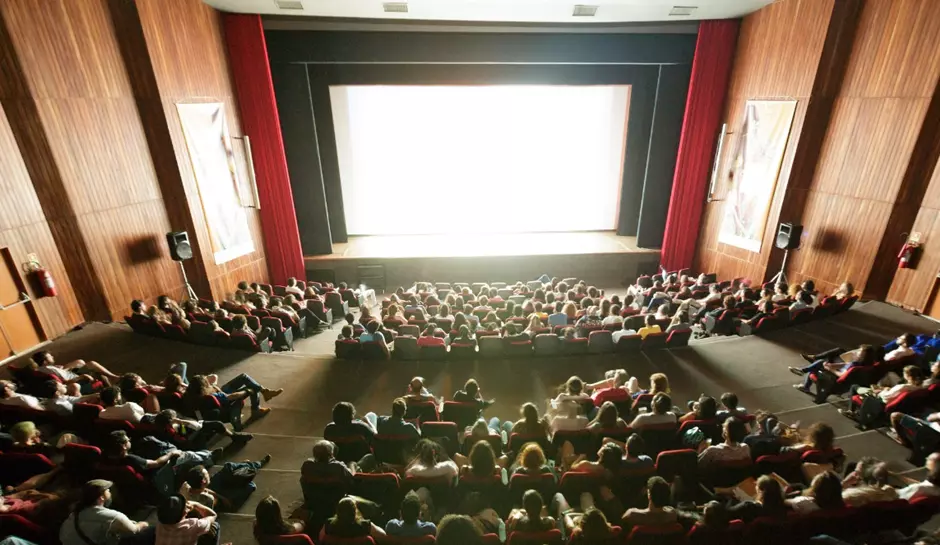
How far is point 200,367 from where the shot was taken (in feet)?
21.8

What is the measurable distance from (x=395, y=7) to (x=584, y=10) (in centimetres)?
369

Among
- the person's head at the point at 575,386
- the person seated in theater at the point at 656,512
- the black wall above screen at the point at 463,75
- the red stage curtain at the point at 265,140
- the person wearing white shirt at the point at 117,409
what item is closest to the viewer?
the person seated in theater at the point at 656,512

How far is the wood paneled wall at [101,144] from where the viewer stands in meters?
6.41

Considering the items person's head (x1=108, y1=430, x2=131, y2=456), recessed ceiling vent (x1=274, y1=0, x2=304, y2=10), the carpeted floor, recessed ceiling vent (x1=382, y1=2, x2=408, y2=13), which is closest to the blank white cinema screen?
recessed ceiling vent (x1=382, y1=2, x2=408, y2=13)

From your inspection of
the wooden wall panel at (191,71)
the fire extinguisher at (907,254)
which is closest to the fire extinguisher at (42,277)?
the wooden wall panel at (191,71)

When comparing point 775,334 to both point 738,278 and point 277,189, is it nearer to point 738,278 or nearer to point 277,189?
point 738,278

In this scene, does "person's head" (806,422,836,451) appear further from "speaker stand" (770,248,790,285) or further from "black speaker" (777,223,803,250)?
"black speaker" (777,223,803,250)

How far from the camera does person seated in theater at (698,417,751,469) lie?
12.8 ft

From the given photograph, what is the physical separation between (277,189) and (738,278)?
1053cm

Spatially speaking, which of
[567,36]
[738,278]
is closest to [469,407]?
[738,278]

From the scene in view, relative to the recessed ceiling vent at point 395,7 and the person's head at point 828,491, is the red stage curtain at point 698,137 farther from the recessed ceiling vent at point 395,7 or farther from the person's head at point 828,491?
the person's head at point 828,491

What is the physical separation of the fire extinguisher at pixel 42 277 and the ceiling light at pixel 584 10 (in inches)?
389

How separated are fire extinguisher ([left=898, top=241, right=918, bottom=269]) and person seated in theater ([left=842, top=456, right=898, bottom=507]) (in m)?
5.32

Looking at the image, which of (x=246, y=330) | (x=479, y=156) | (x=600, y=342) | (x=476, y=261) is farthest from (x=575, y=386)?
(x=479, y=156)
